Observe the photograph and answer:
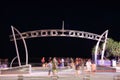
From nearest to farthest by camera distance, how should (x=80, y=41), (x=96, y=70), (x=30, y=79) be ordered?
(x=30, y=79) → (x=96, y=70) → (x=80, y=41)

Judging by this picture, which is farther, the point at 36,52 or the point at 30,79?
the point at 36,52

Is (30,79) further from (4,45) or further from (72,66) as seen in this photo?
(4,45)

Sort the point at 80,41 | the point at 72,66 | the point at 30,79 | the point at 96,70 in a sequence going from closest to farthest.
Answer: the point at 30,79
the point at 96,70
the point at 72,66
the point at 80,41

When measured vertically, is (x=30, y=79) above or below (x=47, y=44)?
below

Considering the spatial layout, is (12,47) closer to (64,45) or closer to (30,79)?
(64,45)

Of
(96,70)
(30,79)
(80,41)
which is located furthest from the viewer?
(80,41)

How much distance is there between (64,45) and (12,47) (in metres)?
11.7

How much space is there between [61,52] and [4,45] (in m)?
13.1

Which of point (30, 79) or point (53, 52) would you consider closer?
point (30, 79)

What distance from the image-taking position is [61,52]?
3826 inches

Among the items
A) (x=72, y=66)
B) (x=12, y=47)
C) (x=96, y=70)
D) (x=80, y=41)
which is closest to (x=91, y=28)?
(x=80, y=41)

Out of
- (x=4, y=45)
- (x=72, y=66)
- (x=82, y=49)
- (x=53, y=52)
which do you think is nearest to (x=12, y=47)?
(x=4, y=45)

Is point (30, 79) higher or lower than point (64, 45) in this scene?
lower

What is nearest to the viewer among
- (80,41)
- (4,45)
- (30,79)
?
(30,79)
